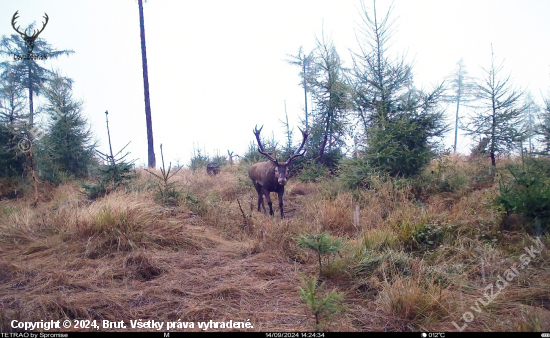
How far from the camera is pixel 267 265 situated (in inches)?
164

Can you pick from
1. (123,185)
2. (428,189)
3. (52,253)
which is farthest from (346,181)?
(52,253)

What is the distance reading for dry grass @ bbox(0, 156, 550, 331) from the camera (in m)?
2.91

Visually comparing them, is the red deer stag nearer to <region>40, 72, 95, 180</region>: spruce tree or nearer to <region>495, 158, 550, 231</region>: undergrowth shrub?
<region>495, 158, 550, 231</region>: undergrowth shrub

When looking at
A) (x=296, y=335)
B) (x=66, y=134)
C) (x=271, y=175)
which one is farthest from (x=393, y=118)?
(x=66, y=134)

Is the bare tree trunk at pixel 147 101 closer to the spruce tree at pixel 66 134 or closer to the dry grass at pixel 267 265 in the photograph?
the spruce tree at pixel 66 134

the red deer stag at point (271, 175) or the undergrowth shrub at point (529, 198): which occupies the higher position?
the red deer stag at point (271, 175)

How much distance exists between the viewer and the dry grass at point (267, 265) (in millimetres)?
2908

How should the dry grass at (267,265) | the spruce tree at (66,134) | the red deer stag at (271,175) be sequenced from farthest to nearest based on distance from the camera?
the spruce tree at (66,134) < the red deer stag at (271,175) < the dry grass at (267,265)

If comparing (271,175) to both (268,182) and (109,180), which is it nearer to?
(268,182)

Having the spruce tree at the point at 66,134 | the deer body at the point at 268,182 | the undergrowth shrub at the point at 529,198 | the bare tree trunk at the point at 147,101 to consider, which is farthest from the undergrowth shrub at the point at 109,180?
the undergrowth shrub at the point at 529,198

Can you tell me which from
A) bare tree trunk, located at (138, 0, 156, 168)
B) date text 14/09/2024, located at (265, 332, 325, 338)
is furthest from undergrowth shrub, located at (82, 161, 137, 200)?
bare tree trunk, located at (138, 0, 156, 168)

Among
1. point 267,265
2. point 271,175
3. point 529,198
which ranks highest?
point 271,175

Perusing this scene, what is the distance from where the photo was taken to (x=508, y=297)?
10.3 feet

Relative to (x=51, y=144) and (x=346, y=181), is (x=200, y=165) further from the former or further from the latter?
(x=346, y=181)
